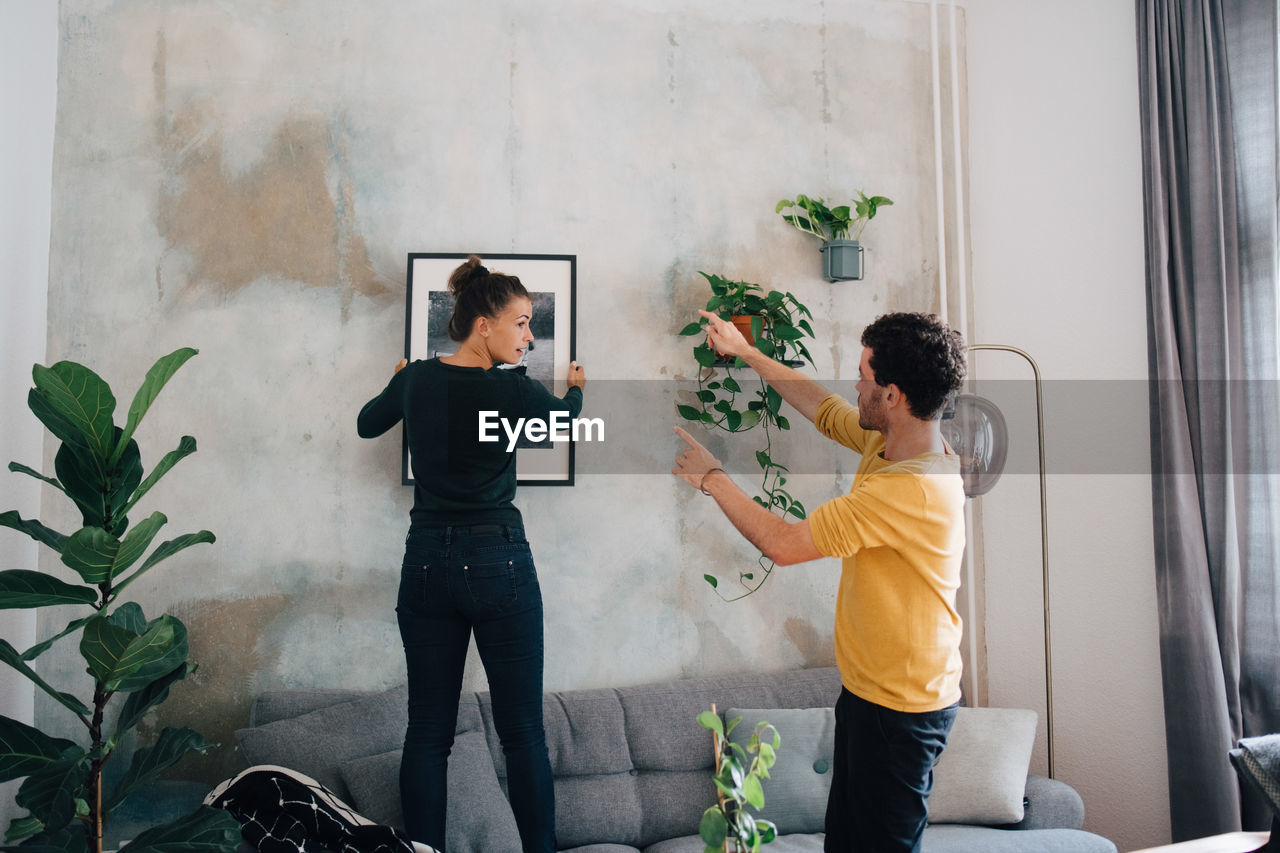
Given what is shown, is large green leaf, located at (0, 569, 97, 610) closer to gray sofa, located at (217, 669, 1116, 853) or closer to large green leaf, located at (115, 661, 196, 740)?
large green leaf, located at (115, 661, 196, 740)

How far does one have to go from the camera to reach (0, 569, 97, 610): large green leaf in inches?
69.9

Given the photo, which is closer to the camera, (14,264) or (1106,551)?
(14,264)

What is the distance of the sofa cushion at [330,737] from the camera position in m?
2.32

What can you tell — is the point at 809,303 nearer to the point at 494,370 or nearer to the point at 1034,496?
the point at 1034,496

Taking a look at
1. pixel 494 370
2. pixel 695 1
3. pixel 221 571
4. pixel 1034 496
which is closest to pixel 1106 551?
pixel 1034 496

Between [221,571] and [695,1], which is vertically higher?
[695,1]

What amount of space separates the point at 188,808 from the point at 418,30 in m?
2.70

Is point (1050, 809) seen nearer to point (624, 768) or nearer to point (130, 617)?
point (624, 768)

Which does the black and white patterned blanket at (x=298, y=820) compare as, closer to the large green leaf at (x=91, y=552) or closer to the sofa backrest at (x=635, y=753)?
the sofa backrest at (x=635, y=753)

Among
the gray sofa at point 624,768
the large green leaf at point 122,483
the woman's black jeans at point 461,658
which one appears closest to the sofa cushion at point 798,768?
the gray sofa at point 624,768

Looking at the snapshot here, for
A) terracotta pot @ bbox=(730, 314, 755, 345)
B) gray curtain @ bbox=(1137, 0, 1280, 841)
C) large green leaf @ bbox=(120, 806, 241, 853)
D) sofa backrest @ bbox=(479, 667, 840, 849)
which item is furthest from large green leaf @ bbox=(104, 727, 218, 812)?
gray curtain @ bbox=(1137, 0, 1280, 841)

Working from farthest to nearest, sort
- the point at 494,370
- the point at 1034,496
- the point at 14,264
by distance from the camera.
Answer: the point at 1034,496 → the point at 14,264 → the point at 494,370

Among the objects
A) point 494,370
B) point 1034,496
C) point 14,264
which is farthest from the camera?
point 1034,496

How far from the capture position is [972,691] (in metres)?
3.08
